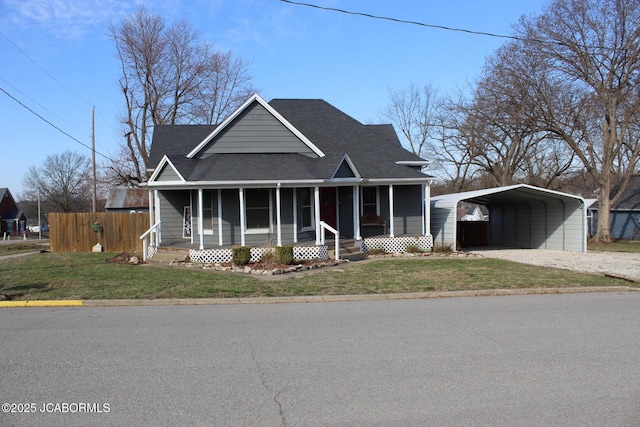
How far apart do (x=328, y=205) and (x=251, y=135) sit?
4.39m

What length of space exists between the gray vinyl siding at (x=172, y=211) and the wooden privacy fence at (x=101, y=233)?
625 centimetres

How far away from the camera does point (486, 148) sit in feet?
133

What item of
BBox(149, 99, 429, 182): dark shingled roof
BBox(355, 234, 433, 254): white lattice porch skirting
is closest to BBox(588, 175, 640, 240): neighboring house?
BBox(149, 99, 429, 182): dark shingled roof

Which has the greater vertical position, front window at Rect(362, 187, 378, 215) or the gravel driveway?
front window at Rect(362, 187, 378, 215)

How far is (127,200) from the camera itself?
50625 mm

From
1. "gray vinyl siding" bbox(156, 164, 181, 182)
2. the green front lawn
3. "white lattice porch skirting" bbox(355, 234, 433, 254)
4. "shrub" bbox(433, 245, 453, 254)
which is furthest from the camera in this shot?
"shrub" bbox(433, 245, 453, 254)

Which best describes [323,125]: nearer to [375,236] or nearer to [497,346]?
[375,236]

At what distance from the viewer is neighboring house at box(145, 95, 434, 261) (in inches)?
720

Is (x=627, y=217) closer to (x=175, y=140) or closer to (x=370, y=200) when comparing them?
(x=370, y=200)

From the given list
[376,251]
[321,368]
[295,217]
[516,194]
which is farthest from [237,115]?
[321,368]

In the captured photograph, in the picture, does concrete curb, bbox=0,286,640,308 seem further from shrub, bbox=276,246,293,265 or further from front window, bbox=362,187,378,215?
front window, bbox=362,187,378,215

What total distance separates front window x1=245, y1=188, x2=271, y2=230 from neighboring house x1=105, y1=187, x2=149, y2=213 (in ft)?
111

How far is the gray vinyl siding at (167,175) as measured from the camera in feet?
61.4

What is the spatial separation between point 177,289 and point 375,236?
38.3ft
